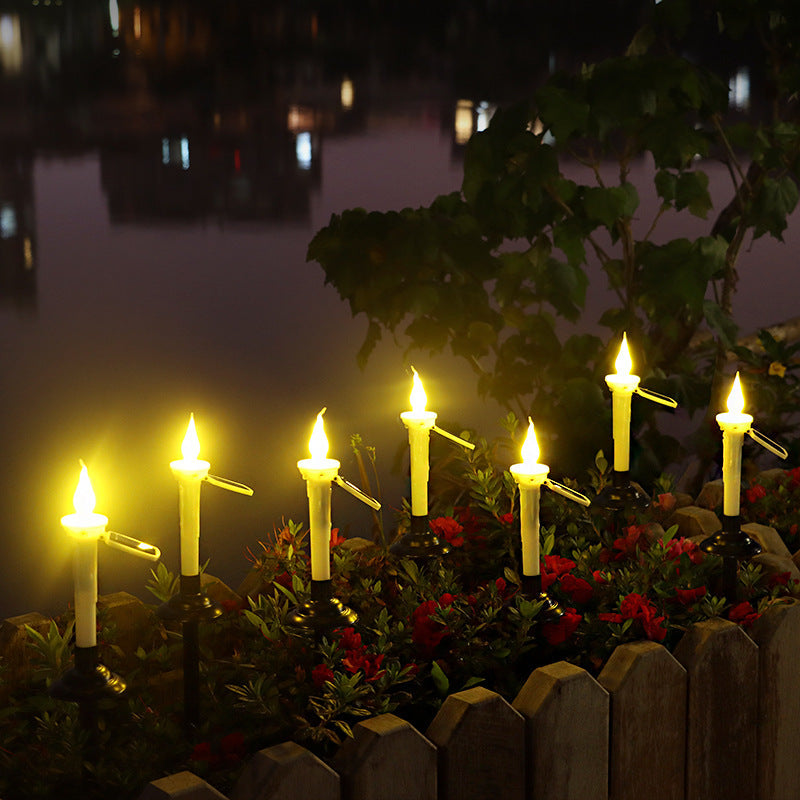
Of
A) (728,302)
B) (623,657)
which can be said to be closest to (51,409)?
(728,302)

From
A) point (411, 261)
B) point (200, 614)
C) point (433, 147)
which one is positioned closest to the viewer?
point (200, 614)

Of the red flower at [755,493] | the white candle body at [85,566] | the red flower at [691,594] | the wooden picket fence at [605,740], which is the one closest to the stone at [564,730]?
the wooden picket fence at [605,740]

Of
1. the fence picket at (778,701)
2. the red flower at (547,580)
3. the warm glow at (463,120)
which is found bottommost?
the fence picket at (778,701)

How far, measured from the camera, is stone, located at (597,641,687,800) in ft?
4.10

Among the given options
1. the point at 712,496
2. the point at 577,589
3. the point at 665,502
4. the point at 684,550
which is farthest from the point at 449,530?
the point at 712,496

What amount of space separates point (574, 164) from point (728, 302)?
105 centimetres

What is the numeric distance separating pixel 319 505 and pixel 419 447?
0.89 ft

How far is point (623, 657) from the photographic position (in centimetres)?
126

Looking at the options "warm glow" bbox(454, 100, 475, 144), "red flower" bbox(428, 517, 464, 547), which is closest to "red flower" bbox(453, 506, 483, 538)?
"red flower" bbox(428, 517, 464, 547)

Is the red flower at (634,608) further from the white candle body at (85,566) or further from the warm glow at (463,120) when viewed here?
the warm glow at (463,120)

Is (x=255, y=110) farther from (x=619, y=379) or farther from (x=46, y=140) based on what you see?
(x=619, y=379)

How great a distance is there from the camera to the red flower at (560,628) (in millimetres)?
1307

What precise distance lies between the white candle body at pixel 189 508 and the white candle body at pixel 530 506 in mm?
346

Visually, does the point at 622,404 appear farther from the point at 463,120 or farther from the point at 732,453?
the point at 463,120
